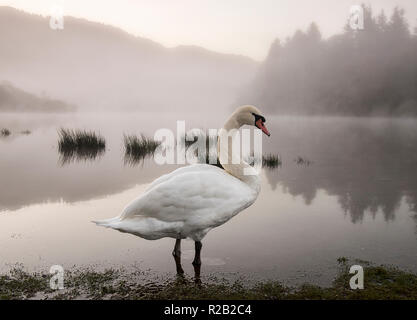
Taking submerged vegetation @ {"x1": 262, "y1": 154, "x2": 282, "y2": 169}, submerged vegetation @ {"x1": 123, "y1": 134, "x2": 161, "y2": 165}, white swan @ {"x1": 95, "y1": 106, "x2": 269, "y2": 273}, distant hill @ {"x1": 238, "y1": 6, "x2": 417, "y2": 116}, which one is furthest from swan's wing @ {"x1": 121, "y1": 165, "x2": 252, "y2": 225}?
distant hill @ {"x1": 238, "y1": 6, "x2": 417, "y2": 116}

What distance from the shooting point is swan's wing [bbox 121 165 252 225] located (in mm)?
6484

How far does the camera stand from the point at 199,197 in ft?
21.3

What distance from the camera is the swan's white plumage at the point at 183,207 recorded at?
6488 mm

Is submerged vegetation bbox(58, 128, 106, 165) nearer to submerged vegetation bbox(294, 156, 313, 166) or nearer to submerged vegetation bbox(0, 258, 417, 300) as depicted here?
submerged vegetation bbox(294, 156, 313, 166)

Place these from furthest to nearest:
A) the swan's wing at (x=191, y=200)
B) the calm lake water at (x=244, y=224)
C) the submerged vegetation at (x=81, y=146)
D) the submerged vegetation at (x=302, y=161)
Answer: the submerged vegetation at (x=81, y=146) → the submerged vegetation at (x=302, y=161) → the calm lake water at (x=244, y=224) → the swan's wing at (x=191, y=200)

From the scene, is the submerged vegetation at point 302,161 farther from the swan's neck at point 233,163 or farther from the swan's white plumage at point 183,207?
the swan's white plumage at point 183,207

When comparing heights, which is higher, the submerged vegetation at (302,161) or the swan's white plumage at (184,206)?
the submerged vegetation at (302,161)

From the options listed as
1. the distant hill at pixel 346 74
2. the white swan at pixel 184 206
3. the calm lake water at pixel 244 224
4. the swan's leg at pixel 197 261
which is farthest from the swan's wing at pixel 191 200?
the distant hill at pixel 346 74

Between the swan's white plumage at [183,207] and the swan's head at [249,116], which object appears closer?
the swan's white plumage at [183,207]

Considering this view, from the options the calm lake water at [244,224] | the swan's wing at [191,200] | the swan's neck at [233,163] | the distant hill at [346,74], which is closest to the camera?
the swan's wing at [191,200]

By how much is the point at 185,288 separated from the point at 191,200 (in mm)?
1342

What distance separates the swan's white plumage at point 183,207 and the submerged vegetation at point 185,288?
0.82 meters

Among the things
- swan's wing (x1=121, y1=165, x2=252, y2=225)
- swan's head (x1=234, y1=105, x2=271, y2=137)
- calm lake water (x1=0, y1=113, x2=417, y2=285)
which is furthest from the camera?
calm lake water (x1=0, y1=113, x2=417, y2=285)

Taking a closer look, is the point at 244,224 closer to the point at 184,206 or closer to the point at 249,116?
the point at 249,116
